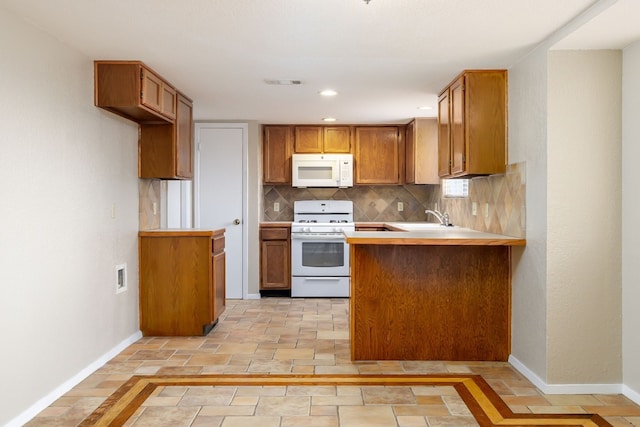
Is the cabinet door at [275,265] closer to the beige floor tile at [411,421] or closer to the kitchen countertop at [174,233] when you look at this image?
the kitchen countertop at [174,233]

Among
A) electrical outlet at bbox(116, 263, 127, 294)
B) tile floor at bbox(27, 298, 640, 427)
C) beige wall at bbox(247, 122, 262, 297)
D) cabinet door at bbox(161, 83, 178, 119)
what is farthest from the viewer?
beige wall at bbox(247, 122, 262, 297)

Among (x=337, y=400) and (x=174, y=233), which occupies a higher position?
(x=174, y=233)

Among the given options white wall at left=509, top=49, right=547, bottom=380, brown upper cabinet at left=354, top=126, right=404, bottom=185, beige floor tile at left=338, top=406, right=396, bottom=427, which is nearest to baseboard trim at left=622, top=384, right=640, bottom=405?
white wall at left=509, top=49, right=547, bottom=380

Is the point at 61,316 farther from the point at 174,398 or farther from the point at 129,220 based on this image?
the point at 129,220

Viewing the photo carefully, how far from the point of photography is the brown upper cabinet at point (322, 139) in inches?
257

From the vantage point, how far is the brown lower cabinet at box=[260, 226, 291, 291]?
20.7 ft

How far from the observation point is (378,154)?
6.56 m

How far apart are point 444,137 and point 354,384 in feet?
7.30

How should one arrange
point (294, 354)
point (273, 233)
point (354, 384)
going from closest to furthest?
1. point (354, 384)
2. point (294, 354)
3. point (273, 233)

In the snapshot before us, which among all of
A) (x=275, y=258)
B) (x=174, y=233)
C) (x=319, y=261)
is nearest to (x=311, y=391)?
(x=174, y=233)

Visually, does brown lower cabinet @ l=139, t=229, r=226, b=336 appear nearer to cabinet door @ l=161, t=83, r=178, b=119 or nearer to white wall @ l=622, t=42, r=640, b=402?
cabinet door @ l=161, t=83, r=178, b=119

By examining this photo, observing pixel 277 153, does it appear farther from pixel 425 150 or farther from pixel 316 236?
pixel 425 150

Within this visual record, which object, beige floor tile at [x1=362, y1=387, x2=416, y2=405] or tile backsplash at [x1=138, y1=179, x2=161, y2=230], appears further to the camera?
tile backsplash at [x1=138, y1=179, x2=161, y2=230]

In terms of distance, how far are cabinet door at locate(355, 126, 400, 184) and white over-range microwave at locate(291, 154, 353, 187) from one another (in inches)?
6.9
